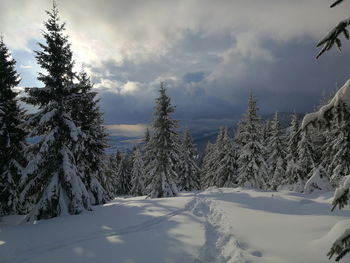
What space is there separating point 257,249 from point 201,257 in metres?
1.93

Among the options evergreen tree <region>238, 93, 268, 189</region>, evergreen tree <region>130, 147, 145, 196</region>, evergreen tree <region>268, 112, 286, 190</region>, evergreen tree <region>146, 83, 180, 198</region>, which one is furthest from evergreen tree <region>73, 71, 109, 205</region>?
evergreen tree <region>130, 147, 145, 196</region>

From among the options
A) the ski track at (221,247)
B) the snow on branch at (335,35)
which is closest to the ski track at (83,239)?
the ski track at (221,247)

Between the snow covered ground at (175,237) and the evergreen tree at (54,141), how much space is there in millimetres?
1515

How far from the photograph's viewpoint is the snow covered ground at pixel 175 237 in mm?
7629

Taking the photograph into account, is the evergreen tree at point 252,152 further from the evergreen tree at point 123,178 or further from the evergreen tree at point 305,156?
the evergreen tree at point 123,178

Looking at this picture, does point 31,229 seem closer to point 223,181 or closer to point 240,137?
point 240,137

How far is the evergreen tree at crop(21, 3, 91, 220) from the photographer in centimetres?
1403

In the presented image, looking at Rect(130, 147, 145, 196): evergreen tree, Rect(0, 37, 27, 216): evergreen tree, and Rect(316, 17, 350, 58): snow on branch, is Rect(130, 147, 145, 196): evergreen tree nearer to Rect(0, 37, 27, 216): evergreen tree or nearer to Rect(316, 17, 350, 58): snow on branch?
Rect(0, 37, 27, 216): evergreen tree

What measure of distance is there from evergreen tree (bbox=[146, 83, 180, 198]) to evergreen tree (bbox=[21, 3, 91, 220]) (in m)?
12.7

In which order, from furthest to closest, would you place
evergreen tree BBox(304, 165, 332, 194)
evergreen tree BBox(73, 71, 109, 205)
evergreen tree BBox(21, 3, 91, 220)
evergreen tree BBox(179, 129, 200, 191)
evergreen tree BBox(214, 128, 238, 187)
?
evergreen tree BBox(179, 129, 200, 191) < evergreen tree BBox(214, 128, 238, 187) < evergreen tree BBox(304, 165, 332, 194) < evergreen tree BBox(73, 71, 109, 205) < evergreen tree BBox(21, 3, 91, 220)

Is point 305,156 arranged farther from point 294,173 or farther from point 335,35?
point 335,35

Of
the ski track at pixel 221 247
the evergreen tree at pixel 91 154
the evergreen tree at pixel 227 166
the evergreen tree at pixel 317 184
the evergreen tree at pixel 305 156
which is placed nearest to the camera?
the ski track at pixel 221 247

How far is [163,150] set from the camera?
27422 mm

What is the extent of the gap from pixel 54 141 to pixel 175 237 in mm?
9476
